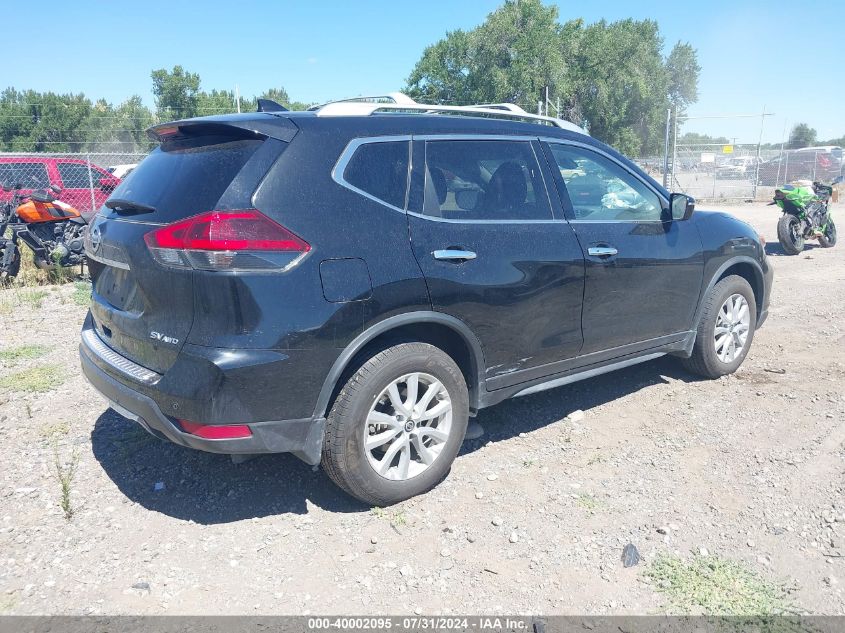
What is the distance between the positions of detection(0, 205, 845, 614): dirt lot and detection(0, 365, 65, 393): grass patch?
0.20 feet

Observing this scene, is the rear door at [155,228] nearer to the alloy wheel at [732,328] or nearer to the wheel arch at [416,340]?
the wheel arch at [416,340]

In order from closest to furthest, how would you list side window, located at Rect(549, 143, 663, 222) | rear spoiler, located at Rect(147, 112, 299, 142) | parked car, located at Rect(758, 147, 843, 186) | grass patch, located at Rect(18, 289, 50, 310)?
rear spoiler, located at Rect(147, 112, 299, 142)
side window, located at Rect(549, 143, 663, 222)
grass patch, located at Rect(18, 289, 50, 310)
parked car, located at Rect(758, 147, 843, 186)

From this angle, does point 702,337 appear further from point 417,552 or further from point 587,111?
point 587,111

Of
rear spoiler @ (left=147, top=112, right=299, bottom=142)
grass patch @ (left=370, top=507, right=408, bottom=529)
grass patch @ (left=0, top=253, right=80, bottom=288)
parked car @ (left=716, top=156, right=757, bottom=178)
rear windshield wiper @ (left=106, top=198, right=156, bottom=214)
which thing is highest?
parked car @ (left=716, top=156, right=757, bottom=178)

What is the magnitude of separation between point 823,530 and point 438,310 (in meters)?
2.12

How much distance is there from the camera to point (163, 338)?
9.86 ft

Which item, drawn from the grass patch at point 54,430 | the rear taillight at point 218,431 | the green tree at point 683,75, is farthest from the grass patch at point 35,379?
the green tree at point 683,75

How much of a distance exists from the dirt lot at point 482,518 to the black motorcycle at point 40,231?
485 centimetres

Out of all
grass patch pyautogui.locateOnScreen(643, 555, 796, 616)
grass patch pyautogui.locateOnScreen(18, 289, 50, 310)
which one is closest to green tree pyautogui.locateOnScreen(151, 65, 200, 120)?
grass patch pyautogui.locateOnScreen(18, 289, 50, 310)

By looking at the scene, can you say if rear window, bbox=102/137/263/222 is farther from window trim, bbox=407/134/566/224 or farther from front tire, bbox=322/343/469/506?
front tire, bbox=322/343/469/506

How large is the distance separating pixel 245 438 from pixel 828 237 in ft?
41.3

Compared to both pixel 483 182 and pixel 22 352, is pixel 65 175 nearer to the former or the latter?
pixel 22 352

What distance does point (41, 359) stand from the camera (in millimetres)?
5840

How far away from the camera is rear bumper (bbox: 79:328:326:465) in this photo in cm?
296
